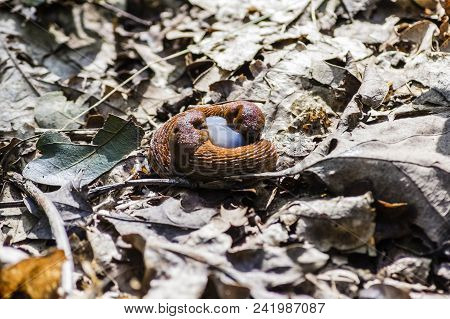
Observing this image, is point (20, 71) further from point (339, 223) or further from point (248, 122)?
point (339, 223)

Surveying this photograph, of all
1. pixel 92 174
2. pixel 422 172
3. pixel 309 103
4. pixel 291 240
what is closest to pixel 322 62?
pixel 309 103

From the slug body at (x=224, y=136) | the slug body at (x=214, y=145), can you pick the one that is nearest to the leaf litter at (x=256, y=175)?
the slug body at (x=214, y=145)

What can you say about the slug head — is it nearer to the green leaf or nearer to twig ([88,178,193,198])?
twig ([88,178,193,198])

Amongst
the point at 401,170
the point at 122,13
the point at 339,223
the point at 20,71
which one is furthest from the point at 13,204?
the point at 122,13

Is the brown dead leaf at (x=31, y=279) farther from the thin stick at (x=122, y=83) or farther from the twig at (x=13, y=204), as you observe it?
the thin stick at (x=122, y=83)
